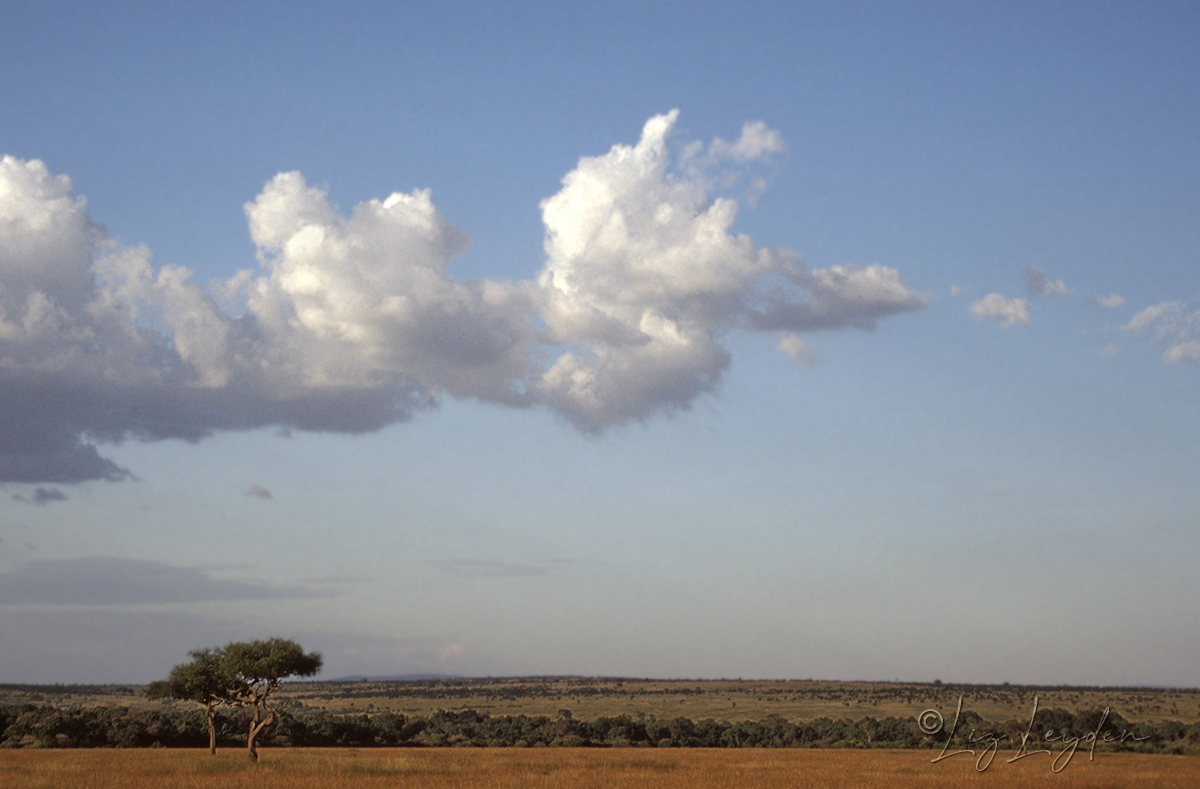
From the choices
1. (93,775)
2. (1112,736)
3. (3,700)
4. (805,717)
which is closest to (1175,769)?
(1112,736)

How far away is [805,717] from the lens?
384ft

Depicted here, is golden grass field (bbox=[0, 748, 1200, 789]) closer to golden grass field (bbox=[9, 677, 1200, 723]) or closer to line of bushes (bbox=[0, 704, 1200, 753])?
line of bushes (bbox=[0, 704, 1200, 753])

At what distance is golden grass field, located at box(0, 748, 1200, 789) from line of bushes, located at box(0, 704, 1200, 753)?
786cm

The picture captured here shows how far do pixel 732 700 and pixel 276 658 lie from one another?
119 meters

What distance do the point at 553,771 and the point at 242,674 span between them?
18.3 m

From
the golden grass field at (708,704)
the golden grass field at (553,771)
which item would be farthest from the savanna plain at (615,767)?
the golden grass field at (708,704)

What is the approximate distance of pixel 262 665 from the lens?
52906 millimetres

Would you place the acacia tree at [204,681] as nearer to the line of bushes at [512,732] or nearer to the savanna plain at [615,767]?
the savanna plain at [615,767]

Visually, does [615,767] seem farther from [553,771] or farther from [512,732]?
[512,732]

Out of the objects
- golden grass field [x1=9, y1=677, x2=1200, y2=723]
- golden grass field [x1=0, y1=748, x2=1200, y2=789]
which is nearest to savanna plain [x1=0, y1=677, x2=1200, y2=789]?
golden grass field [x1=0, y1=748, x2=1200, y2=789]

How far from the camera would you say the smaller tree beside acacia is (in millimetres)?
52875

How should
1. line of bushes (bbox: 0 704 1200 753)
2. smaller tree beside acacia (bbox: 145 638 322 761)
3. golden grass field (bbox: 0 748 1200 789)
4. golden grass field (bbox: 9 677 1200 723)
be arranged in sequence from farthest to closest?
golden grass field (bbox: 9 677 1200 723) → line of bushes (bbox: 0 704 1200 753) → smaller tree beside acacia (bbox: 145 638 322 761) → golden grass field (bbox: 0 748 1200 789)

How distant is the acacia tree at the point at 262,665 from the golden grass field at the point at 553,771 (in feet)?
11.1

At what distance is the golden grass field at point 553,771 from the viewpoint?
41.2m
